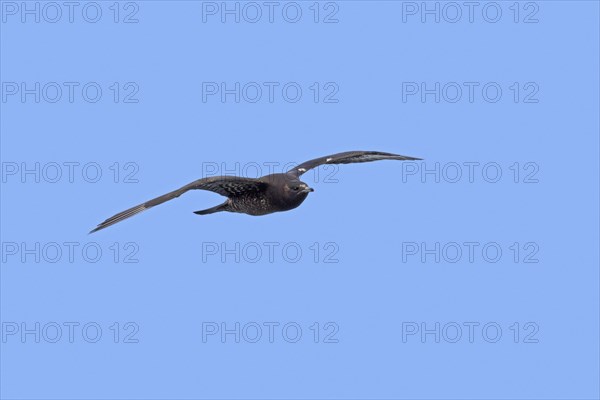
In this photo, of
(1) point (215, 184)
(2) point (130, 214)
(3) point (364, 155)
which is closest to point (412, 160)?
(3) point (364, 155)

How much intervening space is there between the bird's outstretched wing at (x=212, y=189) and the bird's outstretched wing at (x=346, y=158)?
113 cm

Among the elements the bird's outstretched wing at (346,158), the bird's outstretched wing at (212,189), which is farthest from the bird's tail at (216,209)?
the bird's outstretched wing at (346,158)

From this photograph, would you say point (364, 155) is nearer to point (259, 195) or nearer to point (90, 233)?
point (259, 195)

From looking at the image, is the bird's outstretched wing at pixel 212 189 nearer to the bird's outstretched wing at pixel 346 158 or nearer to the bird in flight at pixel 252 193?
the bird in flight at pixel 252 193

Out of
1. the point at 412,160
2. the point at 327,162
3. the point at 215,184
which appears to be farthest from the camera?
the point at 412,160

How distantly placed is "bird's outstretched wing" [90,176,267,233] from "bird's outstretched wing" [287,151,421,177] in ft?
3.72

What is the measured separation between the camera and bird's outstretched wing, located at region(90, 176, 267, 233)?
14.6 metres

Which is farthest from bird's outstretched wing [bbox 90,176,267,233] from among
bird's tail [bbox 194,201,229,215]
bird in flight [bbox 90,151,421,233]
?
bird's tail [bbox 194,201,229,215]

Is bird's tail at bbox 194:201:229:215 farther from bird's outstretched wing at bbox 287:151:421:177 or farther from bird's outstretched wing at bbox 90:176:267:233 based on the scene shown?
bird's outstretched wing at bbox 287:151:421:177

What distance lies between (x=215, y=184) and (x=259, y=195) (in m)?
1.03

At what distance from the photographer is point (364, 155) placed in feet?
61.0

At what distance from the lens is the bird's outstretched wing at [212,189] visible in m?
14.6

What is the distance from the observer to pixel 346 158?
18250 mm

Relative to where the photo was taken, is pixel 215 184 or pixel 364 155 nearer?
pixel 215 184
